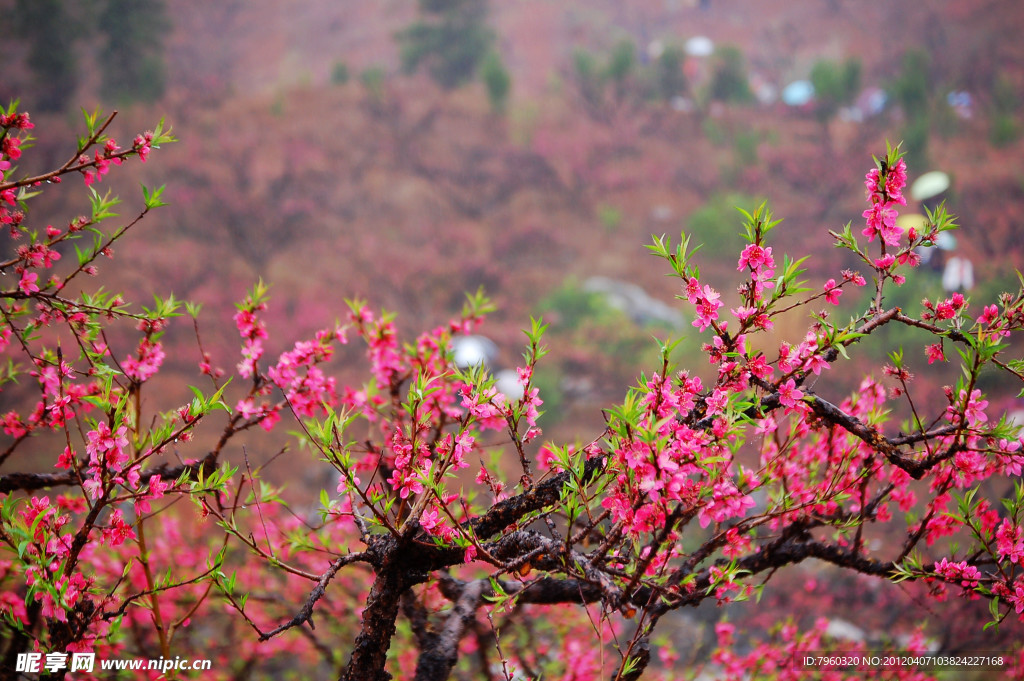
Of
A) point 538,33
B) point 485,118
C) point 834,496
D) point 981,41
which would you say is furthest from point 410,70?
point 834,496

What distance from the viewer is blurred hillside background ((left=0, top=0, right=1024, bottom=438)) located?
11531 millimetres

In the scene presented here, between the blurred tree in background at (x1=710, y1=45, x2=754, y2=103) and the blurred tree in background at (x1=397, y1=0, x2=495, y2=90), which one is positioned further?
the blurred tree in background at (x1=397, y1=0, x2=495, y2=90)

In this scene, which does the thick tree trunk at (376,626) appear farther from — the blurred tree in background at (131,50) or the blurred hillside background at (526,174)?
the blurred tree in background at (131,50)

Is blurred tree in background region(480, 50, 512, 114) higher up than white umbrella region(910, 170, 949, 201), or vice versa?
blurred tree in background region(480, 50, 512, 114)

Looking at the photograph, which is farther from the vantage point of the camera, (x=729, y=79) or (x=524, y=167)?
(x=729, y=79)

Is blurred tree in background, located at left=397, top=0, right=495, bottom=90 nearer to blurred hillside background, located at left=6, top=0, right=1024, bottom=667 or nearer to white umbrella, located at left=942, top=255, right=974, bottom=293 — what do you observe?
blurred hillside background, located at left=6, top=0, right=1024, bottom=667

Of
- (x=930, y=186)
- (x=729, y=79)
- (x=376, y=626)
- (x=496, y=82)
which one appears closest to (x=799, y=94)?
(x=729, y=79)

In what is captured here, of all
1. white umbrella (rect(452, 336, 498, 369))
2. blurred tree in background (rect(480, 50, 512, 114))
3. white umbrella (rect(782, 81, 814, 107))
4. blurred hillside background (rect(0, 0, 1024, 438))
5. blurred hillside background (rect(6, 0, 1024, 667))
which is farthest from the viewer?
white umbrella (rect(782, 81, 814, 107))

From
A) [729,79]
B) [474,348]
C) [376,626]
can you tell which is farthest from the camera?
[729,79]

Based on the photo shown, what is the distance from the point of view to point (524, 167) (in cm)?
1611

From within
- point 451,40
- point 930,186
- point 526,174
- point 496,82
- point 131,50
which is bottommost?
point 930,186

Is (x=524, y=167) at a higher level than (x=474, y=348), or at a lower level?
higher

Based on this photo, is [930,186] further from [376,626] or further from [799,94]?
[376,626]

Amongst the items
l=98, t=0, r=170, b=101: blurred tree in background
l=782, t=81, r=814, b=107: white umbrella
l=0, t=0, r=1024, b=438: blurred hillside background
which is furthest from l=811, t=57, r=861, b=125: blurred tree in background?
l=98, t=0, r=170, b=101: blurred tree in background
